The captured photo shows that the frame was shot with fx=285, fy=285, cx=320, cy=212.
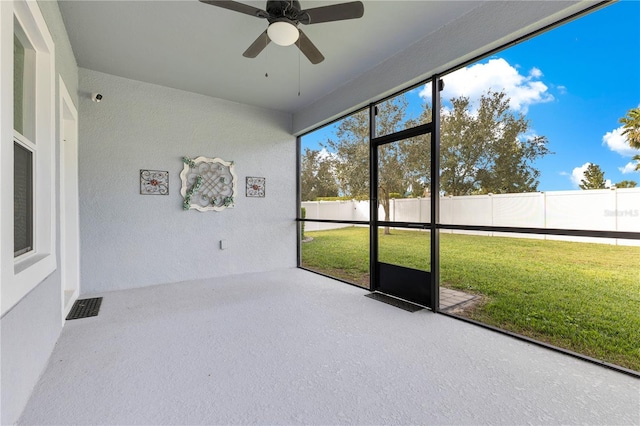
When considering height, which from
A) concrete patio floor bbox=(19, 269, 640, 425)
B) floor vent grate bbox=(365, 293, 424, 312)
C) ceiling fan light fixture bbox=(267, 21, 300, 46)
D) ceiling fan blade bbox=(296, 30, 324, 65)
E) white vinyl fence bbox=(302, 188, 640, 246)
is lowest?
concrete patio floor bbox=(19, 269, 640, 425)

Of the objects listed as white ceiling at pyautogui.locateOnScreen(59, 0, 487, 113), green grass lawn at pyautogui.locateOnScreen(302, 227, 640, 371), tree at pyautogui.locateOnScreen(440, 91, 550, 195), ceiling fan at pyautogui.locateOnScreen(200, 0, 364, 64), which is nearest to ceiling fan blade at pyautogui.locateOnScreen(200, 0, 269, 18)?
ceiling fan at pyautogui.locateOnScreen(200, 0, 364, 64)

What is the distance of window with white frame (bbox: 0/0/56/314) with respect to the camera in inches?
57.0

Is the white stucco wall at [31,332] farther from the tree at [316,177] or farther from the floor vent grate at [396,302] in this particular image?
the tree at [316,177]

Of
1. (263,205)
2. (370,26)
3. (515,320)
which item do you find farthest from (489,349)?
(263,205)

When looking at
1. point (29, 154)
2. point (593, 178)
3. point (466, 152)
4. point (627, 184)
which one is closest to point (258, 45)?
point (29, 154)

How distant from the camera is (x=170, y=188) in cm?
428

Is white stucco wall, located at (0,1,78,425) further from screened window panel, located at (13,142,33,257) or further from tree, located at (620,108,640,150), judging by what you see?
tree, located at (620,108,640,150)

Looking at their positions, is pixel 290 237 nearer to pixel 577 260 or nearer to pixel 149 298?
pixel 149 298

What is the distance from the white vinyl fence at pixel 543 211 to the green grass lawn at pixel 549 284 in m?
0.23

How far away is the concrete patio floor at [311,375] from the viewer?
157cm

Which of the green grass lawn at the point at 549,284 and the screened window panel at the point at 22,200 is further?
the green grass lawn at the point at 549,284

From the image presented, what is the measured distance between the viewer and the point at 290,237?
5445 millimetres

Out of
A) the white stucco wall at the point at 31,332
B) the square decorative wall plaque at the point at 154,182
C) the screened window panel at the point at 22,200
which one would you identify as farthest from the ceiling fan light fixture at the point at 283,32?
the square decorative wall plaque at the point at 154,182

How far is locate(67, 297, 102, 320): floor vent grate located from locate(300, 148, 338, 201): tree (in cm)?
340
